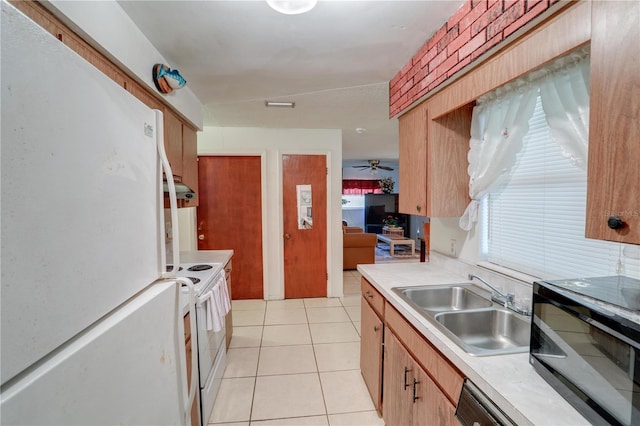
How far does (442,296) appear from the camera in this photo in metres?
1.75

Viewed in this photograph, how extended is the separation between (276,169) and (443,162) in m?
2.49

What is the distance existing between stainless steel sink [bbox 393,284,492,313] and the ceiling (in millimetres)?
1472

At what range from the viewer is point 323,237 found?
4074 mm

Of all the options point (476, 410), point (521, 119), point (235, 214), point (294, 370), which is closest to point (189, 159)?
point (235, 214)

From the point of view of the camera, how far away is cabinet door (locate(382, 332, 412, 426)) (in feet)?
4.54

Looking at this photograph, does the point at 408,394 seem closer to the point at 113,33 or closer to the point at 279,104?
the point at 113,33

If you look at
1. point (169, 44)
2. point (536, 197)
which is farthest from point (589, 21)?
point (169, 44)

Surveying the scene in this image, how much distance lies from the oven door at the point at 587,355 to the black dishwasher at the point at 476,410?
18 centimetres

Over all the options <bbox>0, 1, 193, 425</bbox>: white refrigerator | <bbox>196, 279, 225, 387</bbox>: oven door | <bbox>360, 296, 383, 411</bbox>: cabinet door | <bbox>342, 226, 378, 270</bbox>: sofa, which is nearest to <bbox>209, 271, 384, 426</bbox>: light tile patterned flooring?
<bbox>360, 296, 383, 411</bbox>: cabinet door

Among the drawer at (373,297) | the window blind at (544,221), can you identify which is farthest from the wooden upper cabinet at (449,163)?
the drawer at (373,297)

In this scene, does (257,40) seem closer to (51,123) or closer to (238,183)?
(51,123)

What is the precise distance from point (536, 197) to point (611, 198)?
797 millimetres

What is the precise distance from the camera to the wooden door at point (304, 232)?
3.97 m

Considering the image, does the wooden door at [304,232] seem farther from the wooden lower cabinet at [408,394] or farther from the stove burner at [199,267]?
the wooden lower cabinet at [408,394]
